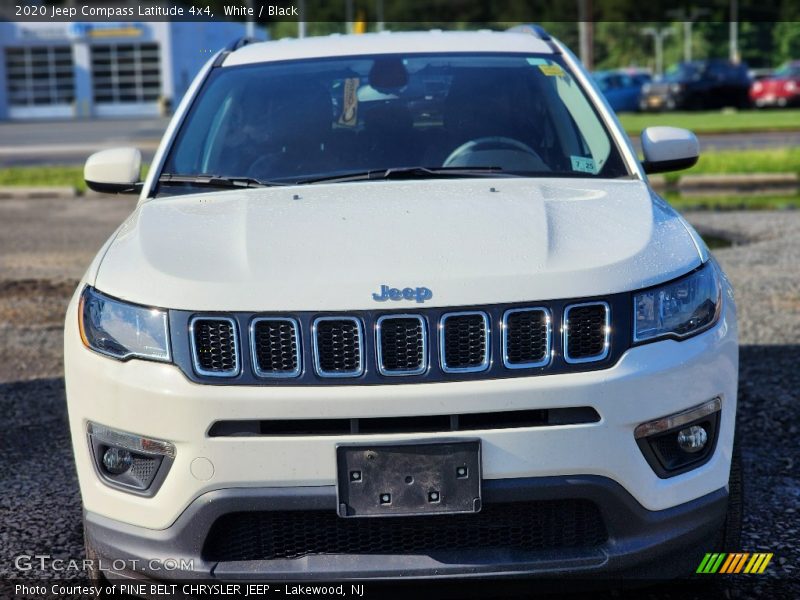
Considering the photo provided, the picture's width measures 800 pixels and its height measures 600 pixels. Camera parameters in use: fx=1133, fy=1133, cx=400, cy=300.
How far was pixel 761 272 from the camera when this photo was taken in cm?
808

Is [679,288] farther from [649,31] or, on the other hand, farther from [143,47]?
[649,31]

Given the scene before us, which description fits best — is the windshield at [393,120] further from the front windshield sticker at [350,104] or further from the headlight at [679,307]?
the headlight at [679,307]

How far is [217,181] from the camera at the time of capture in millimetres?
3707

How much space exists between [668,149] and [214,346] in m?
2.08

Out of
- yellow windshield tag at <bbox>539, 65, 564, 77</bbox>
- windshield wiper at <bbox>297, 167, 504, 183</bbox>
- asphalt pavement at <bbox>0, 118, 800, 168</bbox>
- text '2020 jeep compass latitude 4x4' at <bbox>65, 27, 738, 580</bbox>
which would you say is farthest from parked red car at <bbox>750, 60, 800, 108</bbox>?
text '2020 jeep compass latitude 4x4' at <bbox>65, 27, 738, 580</bbox>

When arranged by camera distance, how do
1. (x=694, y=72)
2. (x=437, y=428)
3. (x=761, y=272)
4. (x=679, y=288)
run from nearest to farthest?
(x=437, y=428), (x=679, y=288), (x=761, y=272), (x=694, y=72)

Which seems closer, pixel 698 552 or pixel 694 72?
pixel 698 552

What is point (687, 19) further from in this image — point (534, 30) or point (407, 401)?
point (407, 401)

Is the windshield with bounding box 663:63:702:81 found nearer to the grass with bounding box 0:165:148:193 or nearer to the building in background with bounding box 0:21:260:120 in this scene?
the grass with bounding box 0:165:148:193

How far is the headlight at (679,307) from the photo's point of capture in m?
2.69

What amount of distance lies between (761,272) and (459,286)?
19.7 feet

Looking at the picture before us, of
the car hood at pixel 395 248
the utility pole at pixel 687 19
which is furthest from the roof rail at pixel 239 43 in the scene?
the utility pole at pixel 687 19

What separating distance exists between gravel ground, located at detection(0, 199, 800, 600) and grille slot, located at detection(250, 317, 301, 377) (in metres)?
1.20

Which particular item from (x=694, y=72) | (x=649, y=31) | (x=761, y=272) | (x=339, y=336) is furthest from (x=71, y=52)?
(x=339, y=336)
